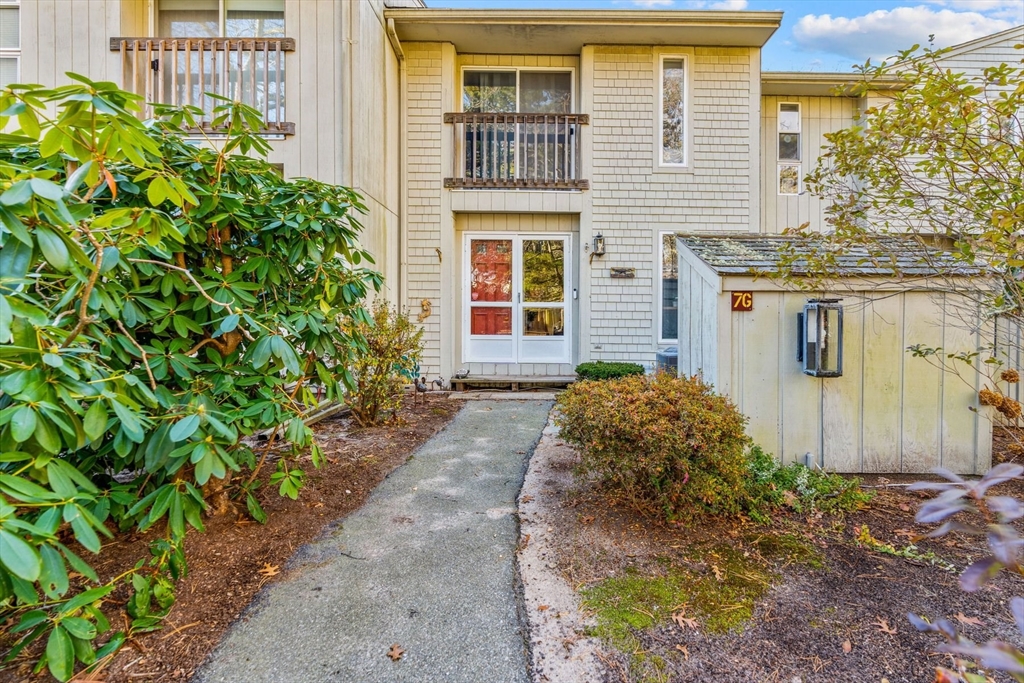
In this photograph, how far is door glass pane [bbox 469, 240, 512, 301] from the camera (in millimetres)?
8586

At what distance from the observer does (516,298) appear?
8.61m

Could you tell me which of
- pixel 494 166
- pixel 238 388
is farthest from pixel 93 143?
pixel 494 166

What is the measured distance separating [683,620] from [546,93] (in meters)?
8.55

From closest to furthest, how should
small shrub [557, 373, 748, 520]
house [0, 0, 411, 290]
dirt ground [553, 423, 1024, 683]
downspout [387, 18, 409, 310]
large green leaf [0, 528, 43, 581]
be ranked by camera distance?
large green leaf [0, 528, 43, 581], dirt ground [553, 423, 1024, 683], small shrub [557, 373, 748, 520], house [0, 0, 411, 290], downspout [387, 18, 409, 310]

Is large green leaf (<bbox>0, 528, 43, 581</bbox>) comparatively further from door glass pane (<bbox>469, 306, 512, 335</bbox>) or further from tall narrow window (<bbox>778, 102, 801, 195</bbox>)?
tall narrow window (<bbox>778, 102, 801, 195</bbox>)

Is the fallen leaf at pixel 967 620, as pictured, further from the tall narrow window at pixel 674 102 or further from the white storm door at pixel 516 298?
the tall narrow window at pixel 674 102

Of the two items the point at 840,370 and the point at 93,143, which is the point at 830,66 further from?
the point at 93,143

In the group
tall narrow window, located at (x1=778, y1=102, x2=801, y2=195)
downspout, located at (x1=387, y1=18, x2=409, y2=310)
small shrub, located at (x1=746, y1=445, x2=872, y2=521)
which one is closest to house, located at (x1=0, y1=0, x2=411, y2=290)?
downspout, located at (x1=387, y1=18, x2=409, y2=310)

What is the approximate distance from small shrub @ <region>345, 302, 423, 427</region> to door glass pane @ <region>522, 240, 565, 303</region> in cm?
330

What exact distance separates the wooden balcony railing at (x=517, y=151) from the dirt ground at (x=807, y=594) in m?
6.01

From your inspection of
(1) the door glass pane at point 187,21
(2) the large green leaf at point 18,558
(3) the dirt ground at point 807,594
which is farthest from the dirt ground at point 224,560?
(1) the door glass pane at point 187,21

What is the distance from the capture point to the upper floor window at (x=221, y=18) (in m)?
7.08

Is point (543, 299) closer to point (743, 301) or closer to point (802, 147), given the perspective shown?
point (743, 301)

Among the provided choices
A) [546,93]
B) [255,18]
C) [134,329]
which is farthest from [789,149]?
[134,329]
